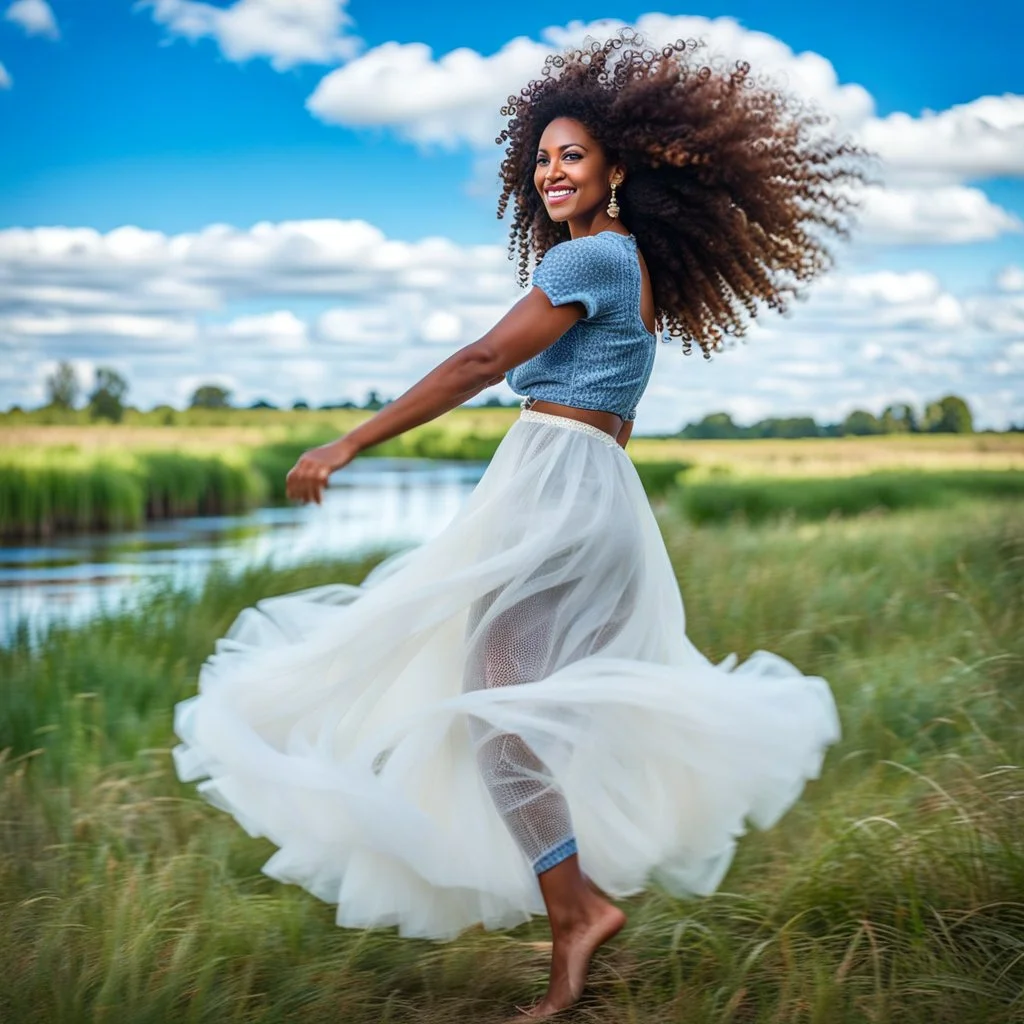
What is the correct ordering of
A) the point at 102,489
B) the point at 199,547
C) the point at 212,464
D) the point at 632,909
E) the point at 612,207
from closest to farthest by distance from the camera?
the point at 612,207, the point at 632,909, the point at 199,547, the point at 102,489, the point at 212,464

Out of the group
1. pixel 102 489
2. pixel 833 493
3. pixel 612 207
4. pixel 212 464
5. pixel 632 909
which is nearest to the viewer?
pixel 612 207

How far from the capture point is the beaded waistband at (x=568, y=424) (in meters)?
2.86

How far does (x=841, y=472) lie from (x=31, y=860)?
16.0 metres

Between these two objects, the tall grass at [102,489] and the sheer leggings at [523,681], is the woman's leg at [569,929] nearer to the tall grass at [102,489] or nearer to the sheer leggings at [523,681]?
the sheer leggings at [523,681]

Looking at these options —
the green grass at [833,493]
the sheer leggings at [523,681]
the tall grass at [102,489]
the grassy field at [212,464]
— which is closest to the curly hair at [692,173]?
the sheer leggings at [523,681]

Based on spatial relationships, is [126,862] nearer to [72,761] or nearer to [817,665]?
[72,761]

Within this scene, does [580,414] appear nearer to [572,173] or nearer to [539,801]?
[572,173]

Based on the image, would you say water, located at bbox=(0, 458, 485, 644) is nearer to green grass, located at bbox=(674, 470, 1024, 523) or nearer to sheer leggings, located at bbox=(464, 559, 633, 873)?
sheer leggings, located at bbox=(464, 559, 633, 873)

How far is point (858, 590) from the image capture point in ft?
23.2

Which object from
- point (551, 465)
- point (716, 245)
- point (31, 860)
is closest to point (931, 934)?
point (551, 465)

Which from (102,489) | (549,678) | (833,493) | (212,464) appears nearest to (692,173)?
(549,678)

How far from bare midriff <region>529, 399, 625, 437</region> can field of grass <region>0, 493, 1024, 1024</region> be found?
1.27 m

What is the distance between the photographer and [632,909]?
11.1 ft

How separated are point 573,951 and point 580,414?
1.24m
